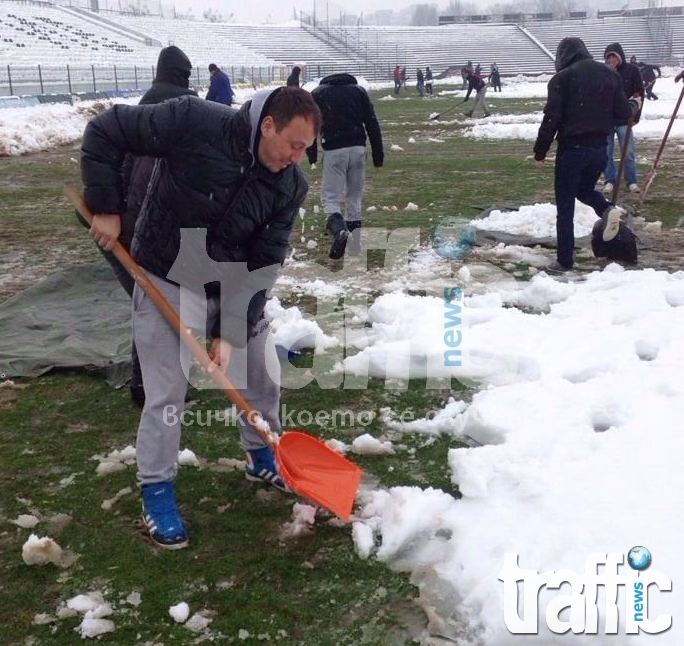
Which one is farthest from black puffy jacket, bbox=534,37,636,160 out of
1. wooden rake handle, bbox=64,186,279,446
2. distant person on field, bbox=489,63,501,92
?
distant person on field, bbox=489,63,501,92

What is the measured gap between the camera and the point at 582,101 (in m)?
5.93

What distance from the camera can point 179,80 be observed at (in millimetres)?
4168

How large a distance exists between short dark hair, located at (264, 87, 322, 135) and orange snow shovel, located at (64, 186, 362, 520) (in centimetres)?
80

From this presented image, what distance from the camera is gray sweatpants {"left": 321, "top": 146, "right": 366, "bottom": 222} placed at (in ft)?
23.1

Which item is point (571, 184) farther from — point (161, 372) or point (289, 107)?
point (161, 372)

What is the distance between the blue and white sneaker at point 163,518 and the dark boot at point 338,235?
163 inches

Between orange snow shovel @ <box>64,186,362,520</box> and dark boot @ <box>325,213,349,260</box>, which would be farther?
dark boot @ <box>325,213,349,260</box>

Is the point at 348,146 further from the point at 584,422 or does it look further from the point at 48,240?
the point at 584,422

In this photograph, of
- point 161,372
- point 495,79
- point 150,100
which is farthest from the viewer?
point 495,79
